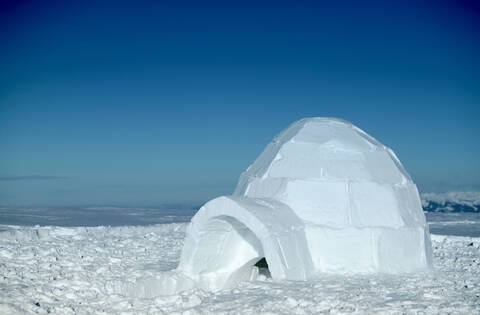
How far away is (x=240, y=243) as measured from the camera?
7.95m

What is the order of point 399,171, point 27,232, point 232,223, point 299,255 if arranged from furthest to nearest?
point 27,232 → point 399,171 → point 232,223 → point 299,255

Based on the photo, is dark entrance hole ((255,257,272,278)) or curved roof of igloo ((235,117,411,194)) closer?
curved roof of igloo ((235,117,411,194))

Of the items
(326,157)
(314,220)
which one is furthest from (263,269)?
(326,157)

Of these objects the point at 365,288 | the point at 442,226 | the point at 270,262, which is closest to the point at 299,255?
the point at 270,262

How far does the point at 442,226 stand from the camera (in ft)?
66.9

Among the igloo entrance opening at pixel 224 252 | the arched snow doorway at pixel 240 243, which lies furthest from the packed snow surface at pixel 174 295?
the igloo entrance opening at pixel 224 252

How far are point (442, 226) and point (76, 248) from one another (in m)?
16.2

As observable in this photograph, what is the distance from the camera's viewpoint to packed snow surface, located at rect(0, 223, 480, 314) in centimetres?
554

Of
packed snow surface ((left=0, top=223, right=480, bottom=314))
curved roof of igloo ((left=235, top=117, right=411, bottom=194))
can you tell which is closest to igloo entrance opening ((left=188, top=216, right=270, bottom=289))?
packed snow surface ((left=0, top=223, right=480, bottom=314))

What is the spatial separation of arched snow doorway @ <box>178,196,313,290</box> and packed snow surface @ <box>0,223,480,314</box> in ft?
1.23

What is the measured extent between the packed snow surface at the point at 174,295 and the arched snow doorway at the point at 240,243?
37cm

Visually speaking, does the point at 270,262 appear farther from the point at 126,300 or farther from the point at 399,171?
the point at 399,171

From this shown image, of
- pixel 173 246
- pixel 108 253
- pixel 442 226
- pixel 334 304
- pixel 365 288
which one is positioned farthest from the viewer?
pixel 442 226

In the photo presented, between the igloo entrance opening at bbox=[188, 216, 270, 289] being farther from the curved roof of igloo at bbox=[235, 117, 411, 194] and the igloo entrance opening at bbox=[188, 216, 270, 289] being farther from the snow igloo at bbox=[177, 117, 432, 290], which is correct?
the curved roof of igloo at bbox=[235, 117, 411, 194]
